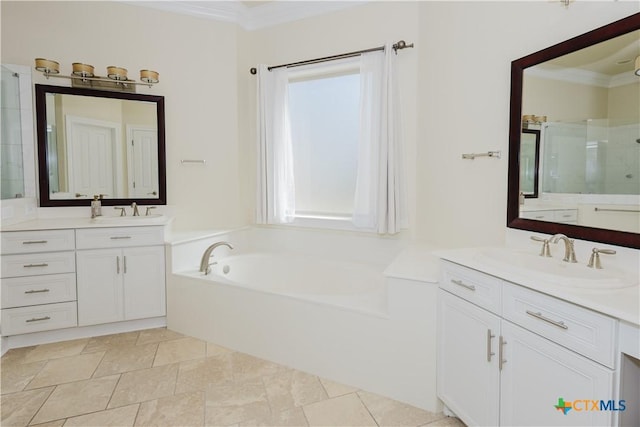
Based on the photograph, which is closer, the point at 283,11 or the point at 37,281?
the point at 37,281

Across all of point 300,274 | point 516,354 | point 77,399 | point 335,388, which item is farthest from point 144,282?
point 516,354

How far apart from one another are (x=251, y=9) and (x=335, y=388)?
10.9 ft

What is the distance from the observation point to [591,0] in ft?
4.87

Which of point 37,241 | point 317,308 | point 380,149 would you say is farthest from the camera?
point 380,149

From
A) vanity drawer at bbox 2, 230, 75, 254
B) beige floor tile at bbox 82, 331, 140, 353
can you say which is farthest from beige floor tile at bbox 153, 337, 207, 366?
vanity drawer at bbox 2, 230, 75, 254

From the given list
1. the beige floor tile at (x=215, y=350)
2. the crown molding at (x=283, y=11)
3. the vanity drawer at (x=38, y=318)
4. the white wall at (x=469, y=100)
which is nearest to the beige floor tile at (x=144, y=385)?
the beige floor tile at (x=215, y=350)

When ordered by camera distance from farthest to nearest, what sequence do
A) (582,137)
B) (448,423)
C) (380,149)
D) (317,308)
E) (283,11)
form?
1. (283,11)
2. (380,149)
3. (317,308)
4. (448,423)
5. (582,137)

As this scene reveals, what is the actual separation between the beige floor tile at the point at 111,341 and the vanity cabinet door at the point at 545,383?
250 centimetres

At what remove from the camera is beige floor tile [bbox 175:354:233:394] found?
2.02m

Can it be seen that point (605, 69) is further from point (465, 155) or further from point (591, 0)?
point (465, 155)

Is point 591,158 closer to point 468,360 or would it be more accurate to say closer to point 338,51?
point 468,360

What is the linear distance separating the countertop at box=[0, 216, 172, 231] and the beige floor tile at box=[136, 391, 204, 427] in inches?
52.7

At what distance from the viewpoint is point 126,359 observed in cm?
232

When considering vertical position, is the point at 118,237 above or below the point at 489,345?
above
